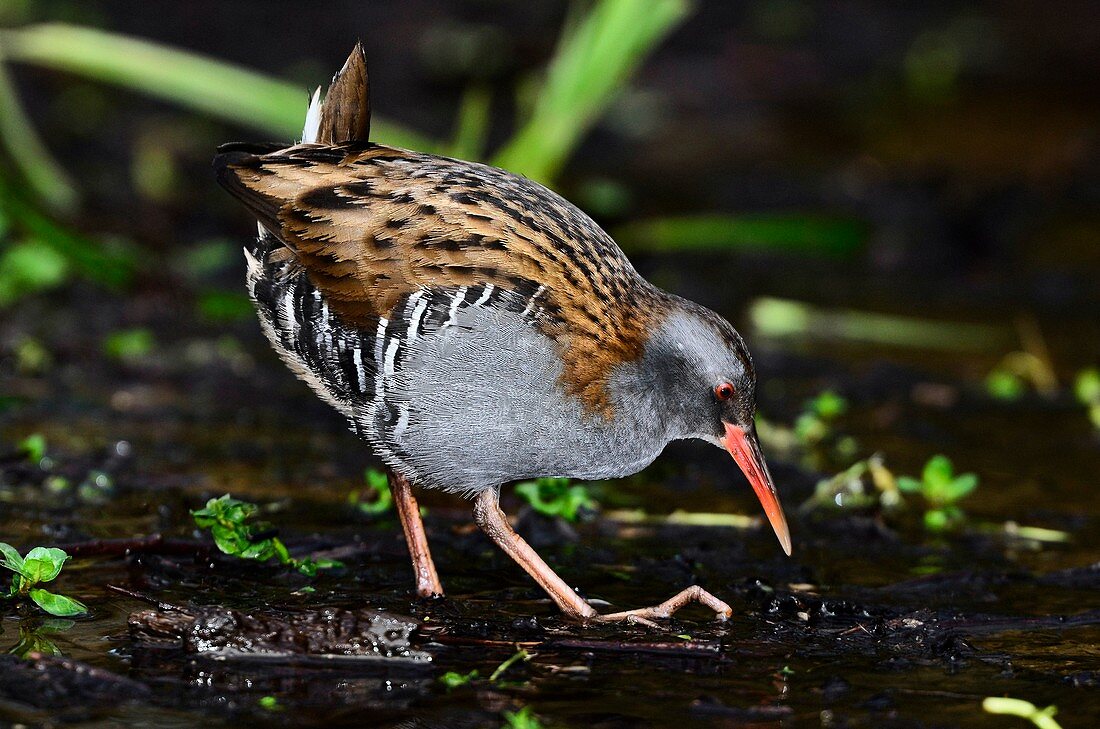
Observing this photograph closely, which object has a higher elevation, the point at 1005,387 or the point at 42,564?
the point at 1005,387

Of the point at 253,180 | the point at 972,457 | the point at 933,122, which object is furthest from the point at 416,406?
the point at 933,122

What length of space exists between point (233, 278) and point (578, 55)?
6.63ft

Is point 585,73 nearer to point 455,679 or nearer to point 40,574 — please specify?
point 40,574

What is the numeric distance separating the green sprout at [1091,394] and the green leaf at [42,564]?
409 cm

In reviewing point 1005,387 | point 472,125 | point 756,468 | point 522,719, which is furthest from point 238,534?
point 472,125

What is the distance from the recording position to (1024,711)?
10.9ft

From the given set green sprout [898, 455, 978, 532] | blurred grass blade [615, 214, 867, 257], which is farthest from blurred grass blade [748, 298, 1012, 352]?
green sprout [898, 455, 978, 532]

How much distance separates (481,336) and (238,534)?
81cm

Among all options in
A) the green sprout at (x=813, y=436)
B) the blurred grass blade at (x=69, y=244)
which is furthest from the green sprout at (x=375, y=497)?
the blurred grass blade at (x=69, y=244)

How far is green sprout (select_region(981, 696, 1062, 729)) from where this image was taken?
10.7 ft

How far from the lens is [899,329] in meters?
7.41

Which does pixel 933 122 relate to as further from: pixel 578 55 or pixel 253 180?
pixel 253 180

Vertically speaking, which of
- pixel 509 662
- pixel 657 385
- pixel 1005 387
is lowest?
pixel 509 662

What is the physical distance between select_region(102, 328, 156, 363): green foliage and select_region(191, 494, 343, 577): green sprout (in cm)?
243
